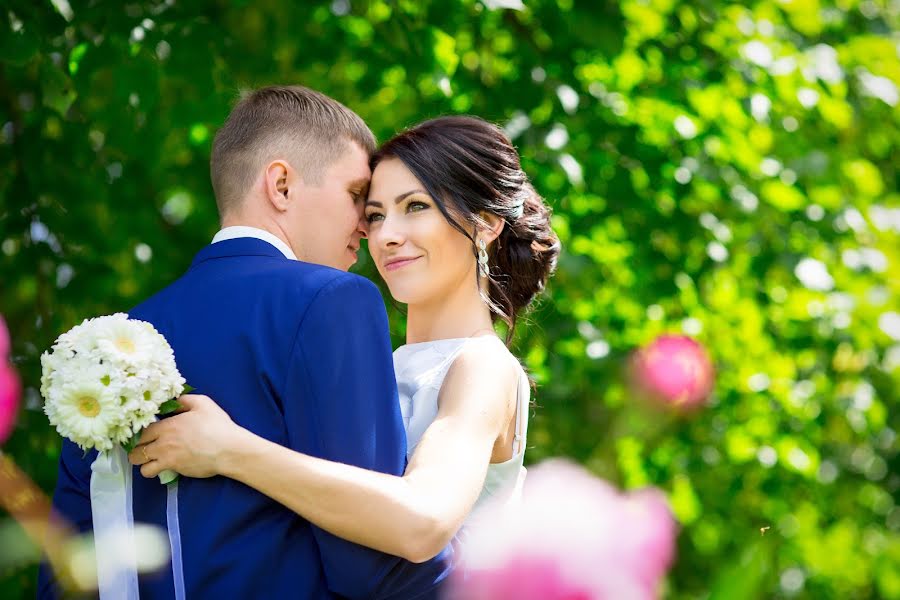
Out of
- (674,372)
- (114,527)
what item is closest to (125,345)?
(114,527)

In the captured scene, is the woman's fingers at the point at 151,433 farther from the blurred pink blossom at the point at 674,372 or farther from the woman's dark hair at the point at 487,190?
the blurred pink blossom at the point at 674,372

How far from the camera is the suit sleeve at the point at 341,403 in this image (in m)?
1.85

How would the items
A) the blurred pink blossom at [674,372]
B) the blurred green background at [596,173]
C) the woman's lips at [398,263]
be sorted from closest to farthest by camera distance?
the woman's lips at [398,263], the blurred green background at [596,173], the blurred pink blossom at [674,372]

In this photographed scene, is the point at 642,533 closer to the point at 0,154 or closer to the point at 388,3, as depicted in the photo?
the point at 388,3

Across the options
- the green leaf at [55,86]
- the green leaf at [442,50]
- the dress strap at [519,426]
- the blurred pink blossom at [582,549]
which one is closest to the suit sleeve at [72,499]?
the dress strap at [519,426]

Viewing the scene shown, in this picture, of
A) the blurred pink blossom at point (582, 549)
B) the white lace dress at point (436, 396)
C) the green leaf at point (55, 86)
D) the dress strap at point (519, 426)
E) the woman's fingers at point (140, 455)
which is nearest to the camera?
the blurred pink blossom at point (582, 549)

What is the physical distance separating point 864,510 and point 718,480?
5.57ft

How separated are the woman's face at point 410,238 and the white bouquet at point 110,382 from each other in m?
1.01

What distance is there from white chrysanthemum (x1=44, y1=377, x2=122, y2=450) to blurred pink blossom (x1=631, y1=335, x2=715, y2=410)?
3497mm

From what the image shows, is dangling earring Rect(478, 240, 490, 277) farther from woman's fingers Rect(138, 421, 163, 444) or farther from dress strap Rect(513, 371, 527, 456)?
woman's fingers Rect(138, 421, 163, 444)

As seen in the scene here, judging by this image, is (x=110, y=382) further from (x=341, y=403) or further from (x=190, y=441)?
(x=341, y=403)

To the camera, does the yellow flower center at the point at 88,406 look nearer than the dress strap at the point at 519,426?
Yes

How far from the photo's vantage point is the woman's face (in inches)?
106

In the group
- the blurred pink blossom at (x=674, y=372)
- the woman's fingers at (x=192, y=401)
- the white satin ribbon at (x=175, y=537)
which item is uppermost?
the woman's fingers at (x=192, y=401)
